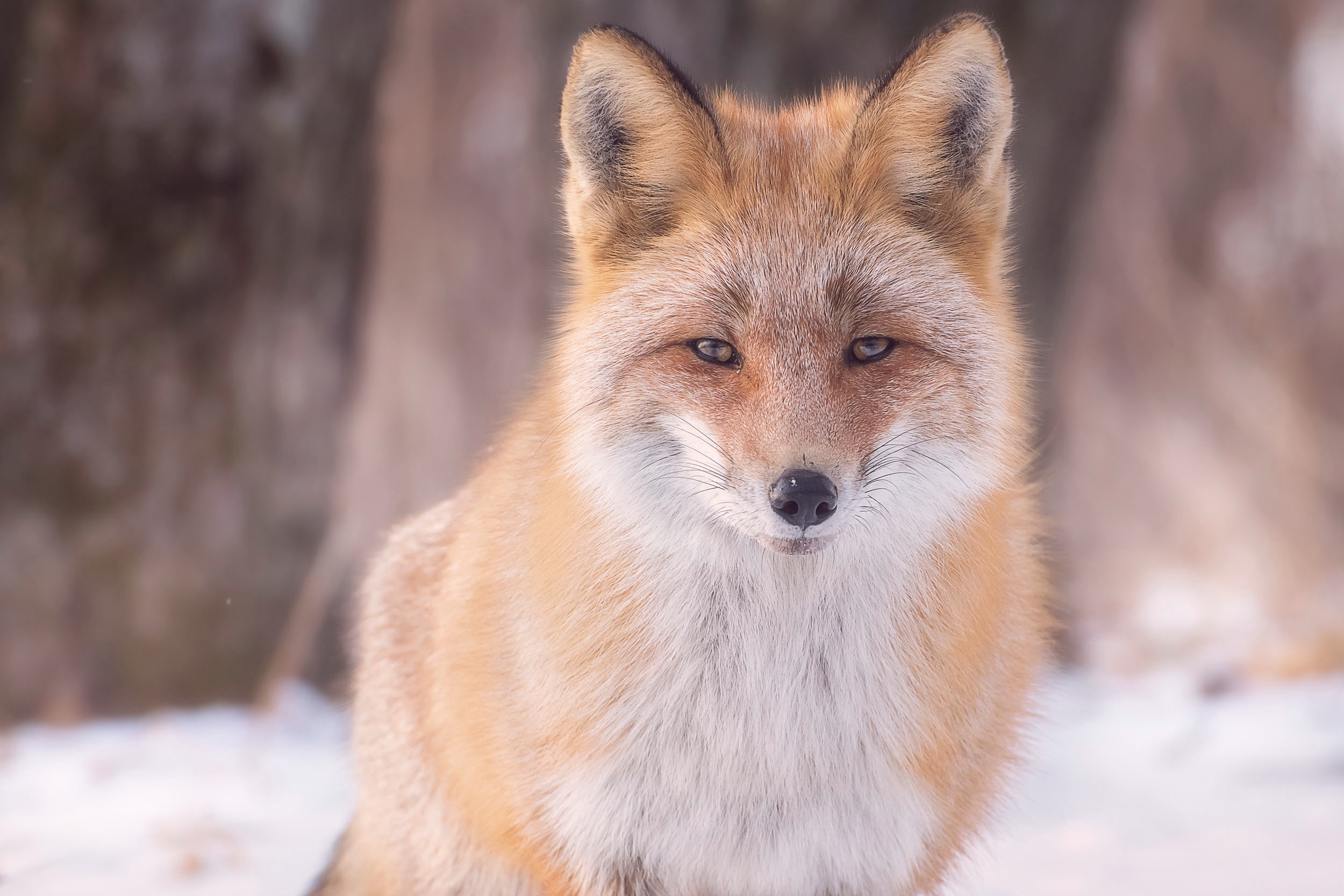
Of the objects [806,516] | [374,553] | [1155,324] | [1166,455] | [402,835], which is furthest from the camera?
[1166,455]

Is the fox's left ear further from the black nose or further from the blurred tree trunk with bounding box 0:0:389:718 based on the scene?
the blurred tree trunk with bounding box 0:0:389:718

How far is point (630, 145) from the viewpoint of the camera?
7.79ft

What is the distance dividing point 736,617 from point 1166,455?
866 cm

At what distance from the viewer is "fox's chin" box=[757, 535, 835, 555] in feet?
6.72

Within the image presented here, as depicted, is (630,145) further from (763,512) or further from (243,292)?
(243,292)

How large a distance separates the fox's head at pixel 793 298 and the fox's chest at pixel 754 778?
262 millimetres

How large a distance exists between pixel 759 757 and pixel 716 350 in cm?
80

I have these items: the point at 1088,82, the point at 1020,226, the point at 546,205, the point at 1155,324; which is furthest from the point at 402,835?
the point at 1155,324

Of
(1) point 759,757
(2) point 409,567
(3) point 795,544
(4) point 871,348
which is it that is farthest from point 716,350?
(2) point 409,567

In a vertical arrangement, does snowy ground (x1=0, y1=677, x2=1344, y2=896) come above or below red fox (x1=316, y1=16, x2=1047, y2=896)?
below

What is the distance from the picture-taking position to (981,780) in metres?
2.41

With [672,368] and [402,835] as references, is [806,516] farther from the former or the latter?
[402,835]

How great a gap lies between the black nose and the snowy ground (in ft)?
3.69

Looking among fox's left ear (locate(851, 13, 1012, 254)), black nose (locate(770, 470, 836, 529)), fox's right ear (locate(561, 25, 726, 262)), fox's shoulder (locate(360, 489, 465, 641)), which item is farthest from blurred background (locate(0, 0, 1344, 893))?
black nose (locate(770, 470, 836, 529))
